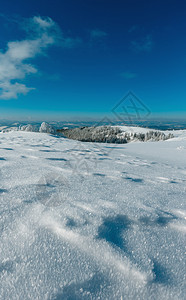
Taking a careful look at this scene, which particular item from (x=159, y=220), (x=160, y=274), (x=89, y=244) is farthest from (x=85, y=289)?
(x=159, y=220)

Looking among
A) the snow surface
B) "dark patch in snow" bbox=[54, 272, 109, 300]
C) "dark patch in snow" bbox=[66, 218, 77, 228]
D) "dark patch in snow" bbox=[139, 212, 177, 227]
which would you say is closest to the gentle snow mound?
the snow surface

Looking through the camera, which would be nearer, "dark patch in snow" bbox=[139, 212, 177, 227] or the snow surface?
the snow surface

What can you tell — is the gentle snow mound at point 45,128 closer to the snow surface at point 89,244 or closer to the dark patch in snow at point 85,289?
the snow surface at point 89,244

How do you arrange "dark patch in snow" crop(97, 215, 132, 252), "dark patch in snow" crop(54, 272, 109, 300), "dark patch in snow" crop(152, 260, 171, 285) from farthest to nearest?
"dark patch in snow" crop(97, 215, 132, 252)
"dark patch in snow" crop(152, 260, 171, 285)
"dark patch in snow" crop(54, 272, 109, 300)

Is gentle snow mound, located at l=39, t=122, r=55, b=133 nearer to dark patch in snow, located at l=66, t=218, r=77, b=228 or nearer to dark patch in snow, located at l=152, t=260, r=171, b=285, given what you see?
dark patch in snow, located at l=66, t=218, r=77, b=228

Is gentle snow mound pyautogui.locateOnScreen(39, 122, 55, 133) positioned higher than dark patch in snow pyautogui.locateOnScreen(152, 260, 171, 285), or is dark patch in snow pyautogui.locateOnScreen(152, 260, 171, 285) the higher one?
gentle snow mound pyautogui.locateOnScreen(39, 122, 55, 133)

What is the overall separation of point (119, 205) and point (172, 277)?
0.88 meters

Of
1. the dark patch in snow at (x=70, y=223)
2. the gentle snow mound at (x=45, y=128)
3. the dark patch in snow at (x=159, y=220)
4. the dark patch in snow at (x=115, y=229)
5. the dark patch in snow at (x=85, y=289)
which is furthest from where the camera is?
the gentle snow mound at (x=45, y=128)

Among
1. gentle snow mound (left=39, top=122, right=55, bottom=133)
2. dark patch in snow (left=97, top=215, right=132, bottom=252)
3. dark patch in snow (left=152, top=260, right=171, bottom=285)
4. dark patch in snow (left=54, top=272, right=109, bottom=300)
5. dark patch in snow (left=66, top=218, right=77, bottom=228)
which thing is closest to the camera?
dark patch in snow (left=54, top=272, right=109, bottom=300)

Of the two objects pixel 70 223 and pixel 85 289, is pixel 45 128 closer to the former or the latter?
pixel 70 223

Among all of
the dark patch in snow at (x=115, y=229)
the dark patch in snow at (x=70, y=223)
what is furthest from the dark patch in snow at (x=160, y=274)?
the dark patch in snow at (x=70, y=223)

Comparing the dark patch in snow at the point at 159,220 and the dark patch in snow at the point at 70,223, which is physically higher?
the dark patch in snow at the point at 70,223

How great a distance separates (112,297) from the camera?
912mm

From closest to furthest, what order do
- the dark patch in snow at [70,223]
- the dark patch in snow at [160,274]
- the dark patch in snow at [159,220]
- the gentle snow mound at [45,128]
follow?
the dark patch in snow at [160,274] → the dark patch in snow at [70,223] → the dark patch in snow at [159,220] → the gentle snow mound at [45,128]
